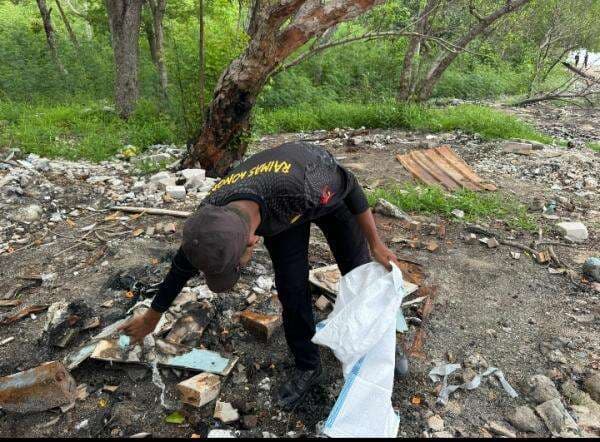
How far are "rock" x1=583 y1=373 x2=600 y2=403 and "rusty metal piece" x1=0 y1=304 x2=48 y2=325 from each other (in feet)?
10.3

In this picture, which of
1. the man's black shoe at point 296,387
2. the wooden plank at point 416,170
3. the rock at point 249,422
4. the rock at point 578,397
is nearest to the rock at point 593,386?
the rock at point 578,397

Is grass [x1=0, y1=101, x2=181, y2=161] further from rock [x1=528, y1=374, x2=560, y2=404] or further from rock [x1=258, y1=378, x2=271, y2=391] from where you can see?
rock [x1=528, y1=374, x2=560, y2=404]

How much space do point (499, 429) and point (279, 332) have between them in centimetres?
123

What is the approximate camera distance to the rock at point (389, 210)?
4219mm

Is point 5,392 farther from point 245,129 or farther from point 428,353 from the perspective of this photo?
point 245,129

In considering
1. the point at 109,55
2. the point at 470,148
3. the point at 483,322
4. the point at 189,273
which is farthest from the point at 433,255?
the point at 109,55

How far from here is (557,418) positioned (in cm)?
211

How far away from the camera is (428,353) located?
8.40 ft

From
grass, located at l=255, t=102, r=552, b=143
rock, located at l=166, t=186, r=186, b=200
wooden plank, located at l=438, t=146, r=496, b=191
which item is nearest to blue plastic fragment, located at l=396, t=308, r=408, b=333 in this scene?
rock, located at l=166, t=186, r=186, b=200

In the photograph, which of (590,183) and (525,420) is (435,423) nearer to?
(525,420)

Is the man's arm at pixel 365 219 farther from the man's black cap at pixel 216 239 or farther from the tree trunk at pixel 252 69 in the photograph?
the tree trunk at pixel 252 69

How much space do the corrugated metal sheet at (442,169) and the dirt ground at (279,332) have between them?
61cm

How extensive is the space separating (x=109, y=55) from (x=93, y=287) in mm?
8973

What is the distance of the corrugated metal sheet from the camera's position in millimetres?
5164
